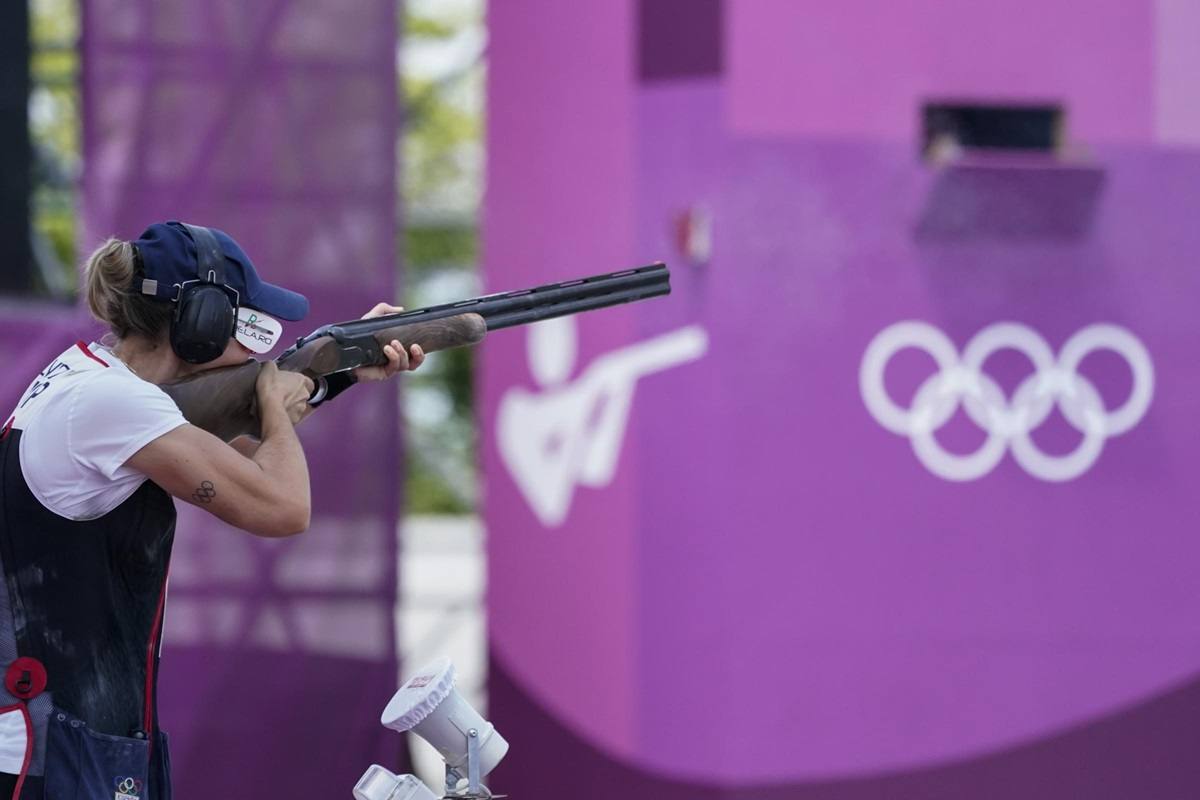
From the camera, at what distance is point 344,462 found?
5.43 metres

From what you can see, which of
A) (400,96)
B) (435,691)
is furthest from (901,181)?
(435,691)

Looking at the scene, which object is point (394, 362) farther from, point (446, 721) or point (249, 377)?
point (446, 721)

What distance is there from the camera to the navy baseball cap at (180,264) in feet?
8.54

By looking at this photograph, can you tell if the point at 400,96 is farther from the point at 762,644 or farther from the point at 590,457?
the point at 762,644

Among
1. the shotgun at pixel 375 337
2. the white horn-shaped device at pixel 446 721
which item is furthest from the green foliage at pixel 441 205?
the white horn-shaped device at pixel 446 721

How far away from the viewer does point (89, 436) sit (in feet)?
8.01

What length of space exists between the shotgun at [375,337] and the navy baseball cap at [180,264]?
12cm

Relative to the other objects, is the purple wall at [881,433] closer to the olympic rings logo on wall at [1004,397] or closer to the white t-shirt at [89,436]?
the olympic rings logo on wall at [1004,397]

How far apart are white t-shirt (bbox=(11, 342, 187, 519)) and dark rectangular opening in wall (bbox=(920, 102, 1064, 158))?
2.98 m

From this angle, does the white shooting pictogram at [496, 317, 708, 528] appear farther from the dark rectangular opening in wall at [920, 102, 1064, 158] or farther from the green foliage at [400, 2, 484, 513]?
the green foliage at [400, 2, 484, 513]

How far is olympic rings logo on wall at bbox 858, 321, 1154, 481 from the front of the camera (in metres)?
4.77

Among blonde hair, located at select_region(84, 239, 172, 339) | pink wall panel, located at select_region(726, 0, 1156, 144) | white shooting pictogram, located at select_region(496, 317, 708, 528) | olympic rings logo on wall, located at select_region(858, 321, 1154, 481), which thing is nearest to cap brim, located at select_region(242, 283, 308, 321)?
blonde hair, located at select_region(84, 239, 172, 339)

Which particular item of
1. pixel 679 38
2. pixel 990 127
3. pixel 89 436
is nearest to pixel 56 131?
pixel 679 38

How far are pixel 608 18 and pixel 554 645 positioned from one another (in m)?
1.96
